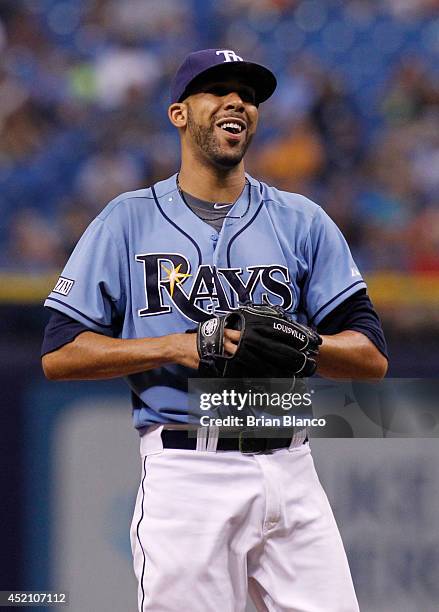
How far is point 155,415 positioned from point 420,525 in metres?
1.46

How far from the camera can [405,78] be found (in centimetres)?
462

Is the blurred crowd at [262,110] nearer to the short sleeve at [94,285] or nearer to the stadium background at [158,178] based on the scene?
the stadium background at [158,178]

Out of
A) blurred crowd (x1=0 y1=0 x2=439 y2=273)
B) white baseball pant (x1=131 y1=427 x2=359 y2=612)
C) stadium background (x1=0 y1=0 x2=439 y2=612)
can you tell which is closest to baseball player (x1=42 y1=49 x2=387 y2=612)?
white baseball pant (x1=131 y1=427 x2=359 y2=612)

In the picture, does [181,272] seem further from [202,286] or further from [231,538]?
[231,538]

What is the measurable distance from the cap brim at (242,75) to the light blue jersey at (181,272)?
26 cm

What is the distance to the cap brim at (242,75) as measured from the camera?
2.05 meters

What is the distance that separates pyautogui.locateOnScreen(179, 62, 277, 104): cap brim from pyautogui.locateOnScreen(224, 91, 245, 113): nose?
0.05m

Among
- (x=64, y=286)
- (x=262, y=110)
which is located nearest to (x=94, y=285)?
(x=64, y=286)

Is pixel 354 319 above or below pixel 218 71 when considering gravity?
below

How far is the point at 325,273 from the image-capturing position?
2102mm

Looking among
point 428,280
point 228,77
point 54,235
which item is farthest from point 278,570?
point 54,235

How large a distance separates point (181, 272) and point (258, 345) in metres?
0.31

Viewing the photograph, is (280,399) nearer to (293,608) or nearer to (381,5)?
(293,608)

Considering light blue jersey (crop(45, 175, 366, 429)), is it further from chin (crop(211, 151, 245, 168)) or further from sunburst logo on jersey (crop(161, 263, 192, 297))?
chin (crop(211, 151, 245, 168))
